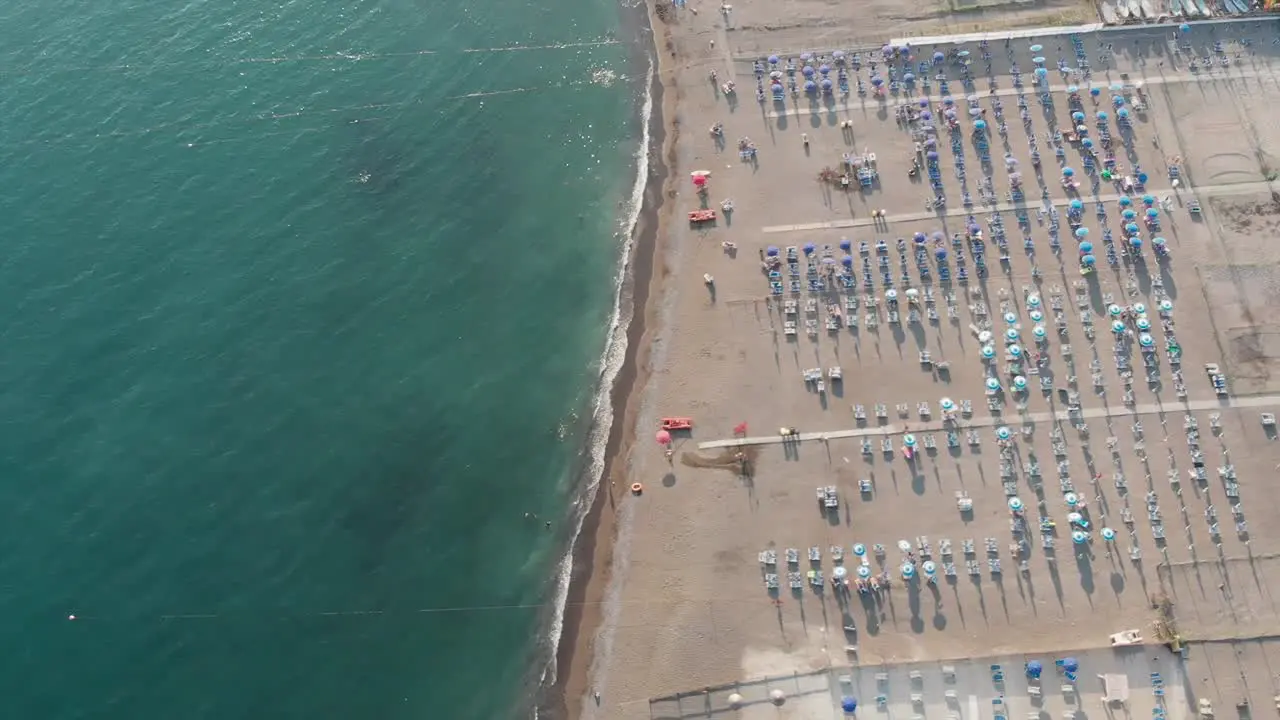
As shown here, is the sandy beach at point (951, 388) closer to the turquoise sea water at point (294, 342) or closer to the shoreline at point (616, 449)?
the shoreline at point (616, 449)

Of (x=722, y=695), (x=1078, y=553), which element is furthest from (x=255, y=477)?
(x=1078, y=553)

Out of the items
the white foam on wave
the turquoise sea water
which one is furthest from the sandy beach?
the turquoise sea water

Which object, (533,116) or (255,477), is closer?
(255,477)

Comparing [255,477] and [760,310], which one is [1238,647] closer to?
[760,310]

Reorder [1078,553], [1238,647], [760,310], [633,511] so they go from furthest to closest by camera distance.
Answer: [760,310], [633,511], [1078,553], [1238,647]

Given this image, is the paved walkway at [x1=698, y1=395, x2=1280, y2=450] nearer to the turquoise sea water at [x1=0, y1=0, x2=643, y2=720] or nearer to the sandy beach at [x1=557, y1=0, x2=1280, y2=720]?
the sandy beach at [x1=557, y1=0, x2=1280, y2=720]

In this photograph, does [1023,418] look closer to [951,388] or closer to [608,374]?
[951,388]
